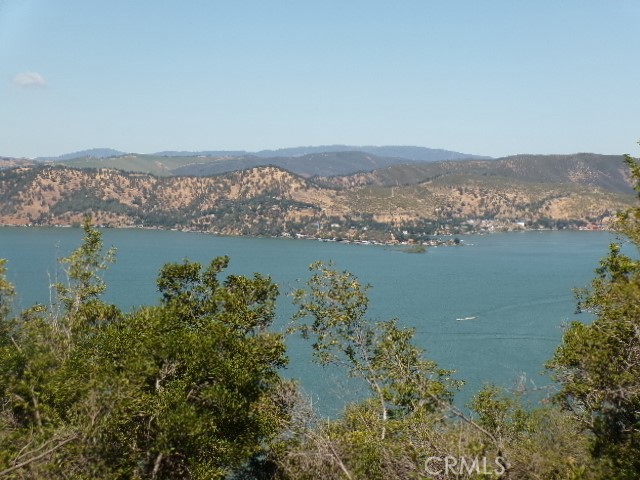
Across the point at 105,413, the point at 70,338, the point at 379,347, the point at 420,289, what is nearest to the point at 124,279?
the point at 420,289

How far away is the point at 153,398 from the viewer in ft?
38.8

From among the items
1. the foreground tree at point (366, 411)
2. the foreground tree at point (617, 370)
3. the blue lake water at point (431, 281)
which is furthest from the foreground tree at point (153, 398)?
the foreground tree at point (617, 370)

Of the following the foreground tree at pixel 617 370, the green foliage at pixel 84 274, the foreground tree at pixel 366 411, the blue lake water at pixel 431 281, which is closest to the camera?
the foreground tree at pixel 617 370

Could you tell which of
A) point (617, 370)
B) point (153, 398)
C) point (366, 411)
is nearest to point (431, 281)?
point (366, 411)

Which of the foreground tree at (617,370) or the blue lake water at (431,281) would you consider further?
the blue lake water at (431,281)

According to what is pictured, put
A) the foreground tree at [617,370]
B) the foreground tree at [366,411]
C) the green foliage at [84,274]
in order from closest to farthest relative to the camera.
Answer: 1. the foreground tree at [617,370]
2. the foreground tree at [366,411]
3. the green foliage at [84,274]

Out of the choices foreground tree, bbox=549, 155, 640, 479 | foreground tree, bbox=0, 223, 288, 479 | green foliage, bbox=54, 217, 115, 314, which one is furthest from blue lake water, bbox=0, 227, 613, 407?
foreground tree, bbox=549, 155, 640, 479

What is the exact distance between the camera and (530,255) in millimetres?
122688

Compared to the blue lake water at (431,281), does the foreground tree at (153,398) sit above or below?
above

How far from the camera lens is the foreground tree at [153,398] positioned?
35.5ft

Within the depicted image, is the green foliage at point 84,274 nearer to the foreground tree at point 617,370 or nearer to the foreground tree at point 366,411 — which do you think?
the foreground tree at point 366,411

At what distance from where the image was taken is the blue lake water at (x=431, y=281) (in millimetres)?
46906

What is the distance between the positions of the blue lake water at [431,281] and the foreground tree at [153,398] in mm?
3890

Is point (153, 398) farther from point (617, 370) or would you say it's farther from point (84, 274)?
point (84, 274)
